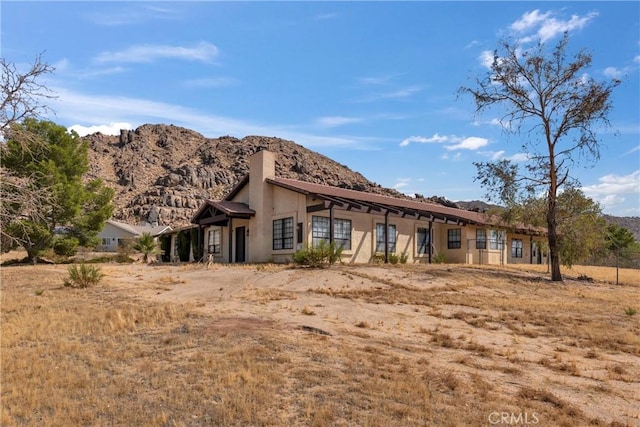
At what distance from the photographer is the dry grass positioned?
566cm

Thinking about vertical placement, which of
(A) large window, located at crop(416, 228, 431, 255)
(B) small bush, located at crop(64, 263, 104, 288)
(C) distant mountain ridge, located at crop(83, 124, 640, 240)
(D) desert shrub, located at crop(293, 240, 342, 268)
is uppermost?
(C) distant mountain ridge, located at crop(83, 124, 640, 240)

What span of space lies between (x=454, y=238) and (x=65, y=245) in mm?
25710

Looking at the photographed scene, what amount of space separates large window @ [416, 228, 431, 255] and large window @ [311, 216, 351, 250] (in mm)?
Answer: 5795

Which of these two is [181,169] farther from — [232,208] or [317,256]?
[317,256]

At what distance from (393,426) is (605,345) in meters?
6.43

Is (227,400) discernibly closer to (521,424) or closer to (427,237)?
(521,424)

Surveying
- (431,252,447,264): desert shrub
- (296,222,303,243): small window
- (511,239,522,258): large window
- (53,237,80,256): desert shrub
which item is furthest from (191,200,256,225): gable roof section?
(511,239,522,258): large window

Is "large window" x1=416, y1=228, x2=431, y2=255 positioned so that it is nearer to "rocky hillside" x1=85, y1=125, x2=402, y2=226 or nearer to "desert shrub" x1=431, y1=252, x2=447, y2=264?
"desert shrub" x1=431, y1=252, x2=447, y2=264

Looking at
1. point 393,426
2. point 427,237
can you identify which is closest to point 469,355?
point 393,426

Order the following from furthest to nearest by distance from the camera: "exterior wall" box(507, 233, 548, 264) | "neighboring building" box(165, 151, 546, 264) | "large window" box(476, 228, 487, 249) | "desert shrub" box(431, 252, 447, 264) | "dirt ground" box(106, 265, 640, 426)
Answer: "exterior wall" box(507, 233, 548, 264) < "large window" box(476, 228, 487, 249) < "desert shrub" box(431, 252, 447, 264) < "neighboring building" box(165, 151, 546, 264) < "dirt ground" box(106, 265, 640, 426)

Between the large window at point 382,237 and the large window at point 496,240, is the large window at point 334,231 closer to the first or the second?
the large window at point 382,237

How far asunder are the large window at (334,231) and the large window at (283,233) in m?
1.54

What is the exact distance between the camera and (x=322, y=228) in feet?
82.2

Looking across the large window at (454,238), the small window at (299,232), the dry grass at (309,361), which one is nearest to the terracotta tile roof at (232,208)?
the small window at (299,232)
